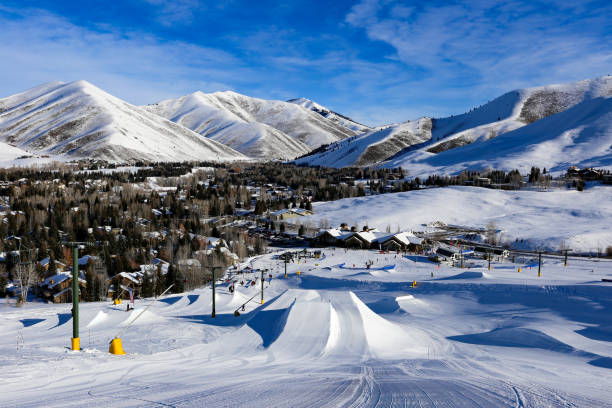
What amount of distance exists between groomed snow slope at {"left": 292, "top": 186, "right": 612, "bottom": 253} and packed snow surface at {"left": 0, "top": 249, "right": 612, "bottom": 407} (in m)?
50.9

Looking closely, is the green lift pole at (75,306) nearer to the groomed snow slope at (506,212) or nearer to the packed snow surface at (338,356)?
the packed snow surface at (338,356)

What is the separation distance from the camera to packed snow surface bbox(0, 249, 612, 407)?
26.8 ft

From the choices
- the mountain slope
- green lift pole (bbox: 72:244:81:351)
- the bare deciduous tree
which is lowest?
the bare deciduous tree

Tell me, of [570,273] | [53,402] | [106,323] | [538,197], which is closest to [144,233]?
[106,323]

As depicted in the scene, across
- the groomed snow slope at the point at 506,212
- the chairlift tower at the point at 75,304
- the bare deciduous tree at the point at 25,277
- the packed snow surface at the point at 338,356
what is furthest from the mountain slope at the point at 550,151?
the chairlift tower at the point at 75,304

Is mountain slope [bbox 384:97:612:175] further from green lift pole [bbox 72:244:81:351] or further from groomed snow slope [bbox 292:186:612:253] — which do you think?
green lift pole [bbox 72:244:81:351]

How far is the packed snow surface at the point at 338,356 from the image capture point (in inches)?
321

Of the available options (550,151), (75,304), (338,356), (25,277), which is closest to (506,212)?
(550,151)

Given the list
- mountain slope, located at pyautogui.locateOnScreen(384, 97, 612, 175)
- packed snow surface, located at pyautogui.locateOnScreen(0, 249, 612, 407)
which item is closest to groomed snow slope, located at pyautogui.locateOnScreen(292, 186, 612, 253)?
mountain slope, located at pyautogui.locateOnScreen(384, 97, 612, 175)

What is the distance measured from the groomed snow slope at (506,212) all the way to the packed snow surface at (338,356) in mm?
50921

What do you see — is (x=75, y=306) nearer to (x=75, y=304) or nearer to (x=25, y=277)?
(x=75, y=304)

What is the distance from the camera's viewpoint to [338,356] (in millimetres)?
13109

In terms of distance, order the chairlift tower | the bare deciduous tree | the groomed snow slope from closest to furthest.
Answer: the chairlift tower < the bare deciduous tree < the groomed snow slope

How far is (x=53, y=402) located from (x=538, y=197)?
411 feet
